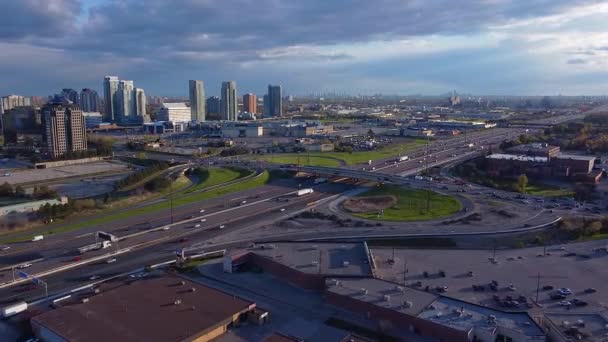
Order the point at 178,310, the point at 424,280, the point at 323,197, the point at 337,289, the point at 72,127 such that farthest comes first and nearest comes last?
the point at 72,127, the point at 323,197, the point at 424,280, the point at 337,289, the point at 178,310

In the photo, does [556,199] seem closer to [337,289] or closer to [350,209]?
[350,209]

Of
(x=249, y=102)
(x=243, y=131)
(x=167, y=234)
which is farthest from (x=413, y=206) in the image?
(x=249, y=102)

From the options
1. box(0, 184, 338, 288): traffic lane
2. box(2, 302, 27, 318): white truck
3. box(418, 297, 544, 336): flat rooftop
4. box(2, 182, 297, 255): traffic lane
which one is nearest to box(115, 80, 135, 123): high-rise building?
box(2, 182, 297, 255): traffic lane

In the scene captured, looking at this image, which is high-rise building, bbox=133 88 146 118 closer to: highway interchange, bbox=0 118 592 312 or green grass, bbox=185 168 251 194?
green grass, bbox=185 168 251 194

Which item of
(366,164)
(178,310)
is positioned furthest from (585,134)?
(178,310)

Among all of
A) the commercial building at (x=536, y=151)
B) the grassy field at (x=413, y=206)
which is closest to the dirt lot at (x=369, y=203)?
the grassy field at (x=413, y=206)

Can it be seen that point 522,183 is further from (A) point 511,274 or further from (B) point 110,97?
(B) point 110,97

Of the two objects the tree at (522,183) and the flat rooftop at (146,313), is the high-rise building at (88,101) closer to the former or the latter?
the tree at (522,183)
